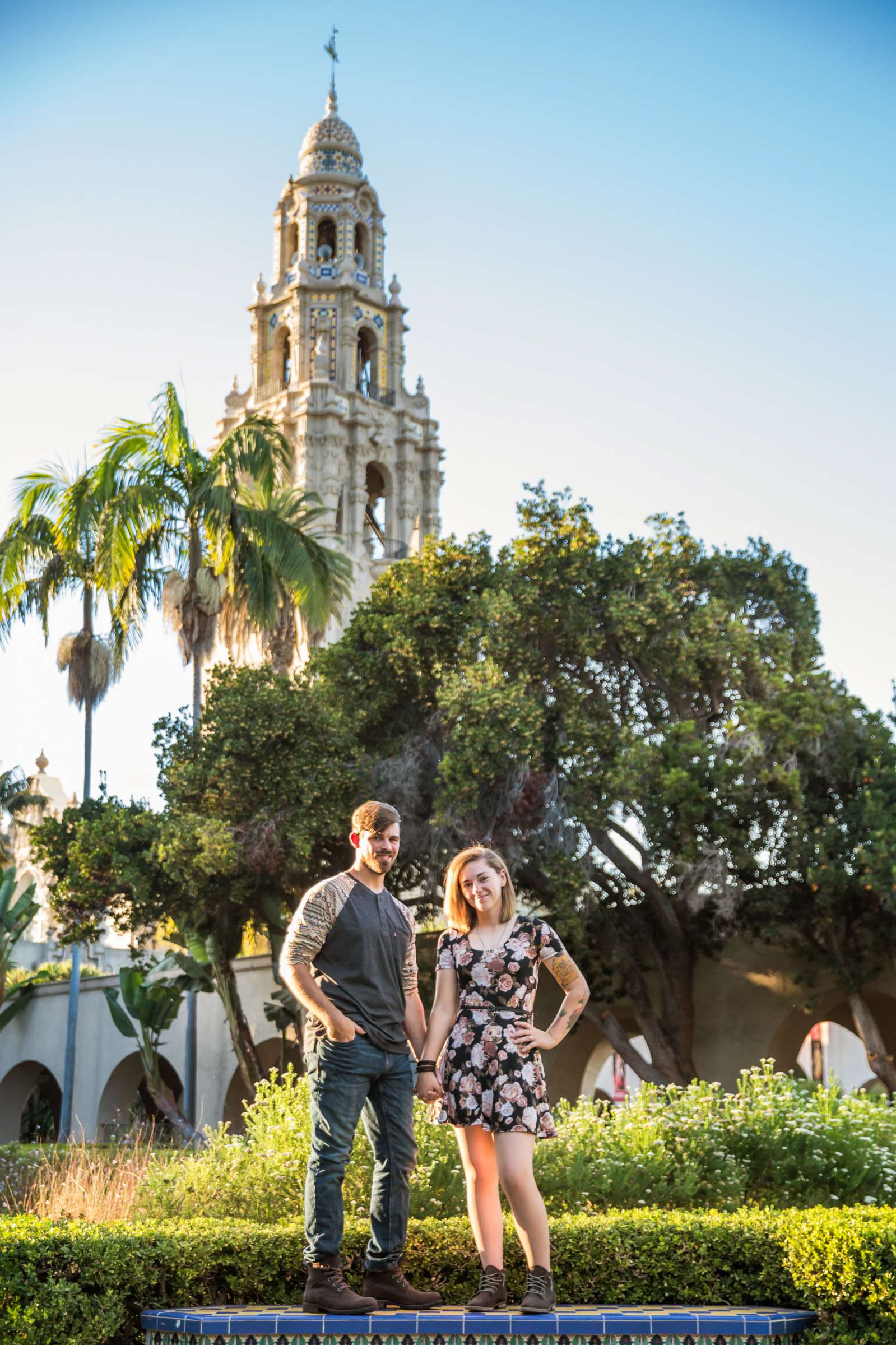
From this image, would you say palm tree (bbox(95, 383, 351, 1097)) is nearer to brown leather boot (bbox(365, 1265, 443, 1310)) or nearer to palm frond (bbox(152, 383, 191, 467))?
palm frond (bbox(152, 383, 191, 467))

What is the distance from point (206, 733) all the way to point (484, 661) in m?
3.91

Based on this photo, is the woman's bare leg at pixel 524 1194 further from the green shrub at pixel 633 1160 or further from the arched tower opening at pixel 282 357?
the arched tower opening at pixel 282 357

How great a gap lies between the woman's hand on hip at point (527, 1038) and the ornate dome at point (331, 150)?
144 ft

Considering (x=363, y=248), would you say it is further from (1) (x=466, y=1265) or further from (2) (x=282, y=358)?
(1) (x=466, y=1265)

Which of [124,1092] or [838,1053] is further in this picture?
[838,1053]

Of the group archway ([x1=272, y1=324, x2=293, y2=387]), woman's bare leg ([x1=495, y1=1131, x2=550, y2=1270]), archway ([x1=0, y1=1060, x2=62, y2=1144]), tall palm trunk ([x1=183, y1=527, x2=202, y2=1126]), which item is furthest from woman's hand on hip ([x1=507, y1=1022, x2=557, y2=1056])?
archway ([x1=272, y1=324, x2=293, y2=387])

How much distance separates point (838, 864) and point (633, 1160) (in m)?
8.94

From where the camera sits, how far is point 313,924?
5.41m

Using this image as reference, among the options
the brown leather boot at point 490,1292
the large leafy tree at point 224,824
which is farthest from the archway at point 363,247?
the brown leather boot at point 490,1292

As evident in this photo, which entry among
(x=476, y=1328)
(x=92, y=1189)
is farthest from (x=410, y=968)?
(x=92, y=1189)

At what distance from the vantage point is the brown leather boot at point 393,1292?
5324 mm

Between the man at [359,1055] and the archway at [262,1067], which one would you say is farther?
the archway at [262,1067]

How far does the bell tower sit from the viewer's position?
138 ft

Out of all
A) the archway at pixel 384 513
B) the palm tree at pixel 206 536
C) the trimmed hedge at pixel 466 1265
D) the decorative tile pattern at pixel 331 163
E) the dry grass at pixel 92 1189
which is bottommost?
the dry grass at pixel 92 1189
